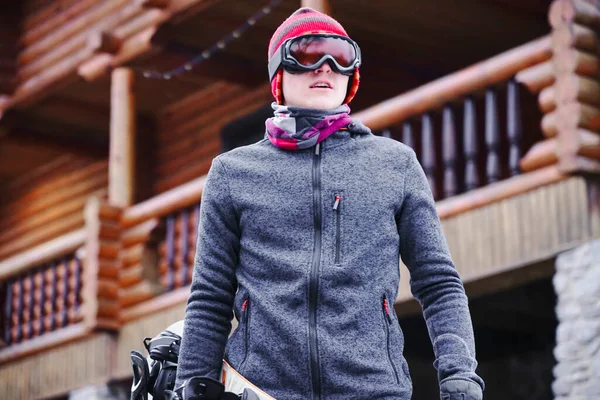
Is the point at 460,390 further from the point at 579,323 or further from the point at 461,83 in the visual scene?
the point at 461,83

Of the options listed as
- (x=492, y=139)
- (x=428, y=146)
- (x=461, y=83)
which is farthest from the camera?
(x=428, y=146)

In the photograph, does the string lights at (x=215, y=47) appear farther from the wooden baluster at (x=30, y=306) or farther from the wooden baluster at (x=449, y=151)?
the wooden baluster at (x=449, y=151)

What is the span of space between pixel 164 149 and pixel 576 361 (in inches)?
329

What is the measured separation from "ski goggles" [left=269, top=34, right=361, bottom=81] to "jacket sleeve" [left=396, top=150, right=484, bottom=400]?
0.28 m

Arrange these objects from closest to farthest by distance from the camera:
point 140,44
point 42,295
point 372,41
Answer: point 372,41 → point 140,44 → point 42,295

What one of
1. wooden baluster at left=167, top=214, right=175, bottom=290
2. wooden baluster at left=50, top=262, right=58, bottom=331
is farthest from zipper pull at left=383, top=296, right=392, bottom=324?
wooden baluster at left=50, top=262, right=58, bottom=331

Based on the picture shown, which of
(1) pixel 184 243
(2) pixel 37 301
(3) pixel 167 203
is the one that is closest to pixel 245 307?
(1) pixel 184 243

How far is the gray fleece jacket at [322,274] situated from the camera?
8.77 ft

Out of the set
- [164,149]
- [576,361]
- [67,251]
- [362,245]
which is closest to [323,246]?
[362,245]

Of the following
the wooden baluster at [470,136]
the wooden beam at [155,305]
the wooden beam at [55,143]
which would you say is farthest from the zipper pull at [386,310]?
the wooden beam at [55,143]

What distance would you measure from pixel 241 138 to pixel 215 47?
1.91 m

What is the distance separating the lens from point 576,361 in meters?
6.93

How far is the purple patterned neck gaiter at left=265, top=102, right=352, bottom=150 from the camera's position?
287 cm

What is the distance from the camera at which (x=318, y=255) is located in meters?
2.74
